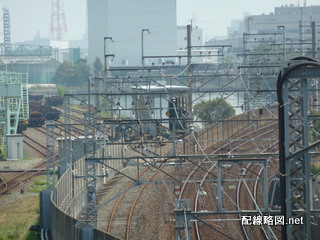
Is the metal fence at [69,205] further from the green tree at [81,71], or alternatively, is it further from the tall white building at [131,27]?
the tall white building at [131,27]

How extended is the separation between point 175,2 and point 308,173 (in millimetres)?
67107

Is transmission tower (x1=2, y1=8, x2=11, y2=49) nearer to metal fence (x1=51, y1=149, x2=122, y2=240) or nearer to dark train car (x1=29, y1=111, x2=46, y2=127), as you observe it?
dark train car (x1=29, y1=111, x2=46, y2=127)

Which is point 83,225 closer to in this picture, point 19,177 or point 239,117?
point 19,177

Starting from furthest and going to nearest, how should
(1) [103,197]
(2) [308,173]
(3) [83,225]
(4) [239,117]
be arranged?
(4) [239,117] → (1) [103,197] → (3) [83,225] → (2) [308,173]

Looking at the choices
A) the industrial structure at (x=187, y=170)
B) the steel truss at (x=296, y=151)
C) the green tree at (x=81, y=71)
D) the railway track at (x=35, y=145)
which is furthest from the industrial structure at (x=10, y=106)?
the green tree at (x=81, y=71)

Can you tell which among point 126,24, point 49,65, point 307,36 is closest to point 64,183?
→ point 307,36

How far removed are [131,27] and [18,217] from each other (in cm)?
5722

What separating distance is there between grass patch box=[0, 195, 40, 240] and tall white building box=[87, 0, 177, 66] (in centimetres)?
5206

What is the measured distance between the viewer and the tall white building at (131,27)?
67188 mm

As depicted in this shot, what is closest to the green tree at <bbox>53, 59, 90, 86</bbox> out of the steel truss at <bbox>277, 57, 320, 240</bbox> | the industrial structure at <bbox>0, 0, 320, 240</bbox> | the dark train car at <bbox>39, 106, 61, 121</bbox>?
the dark train car at <bbox>39, 106, 61, 121</bbox>

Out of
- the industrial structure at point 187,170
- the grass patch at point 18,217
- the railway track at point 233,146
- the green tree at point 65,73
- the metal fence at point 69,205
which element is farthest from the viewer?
the green tree at point 65,73

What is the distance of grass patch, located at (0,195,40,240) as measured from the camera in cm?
1160

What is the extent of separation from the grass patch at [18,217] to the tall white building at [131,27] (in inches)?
2050

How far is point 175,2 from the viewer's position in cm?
7156
